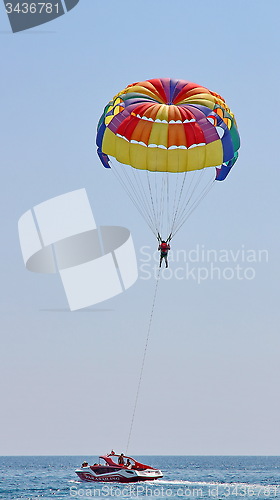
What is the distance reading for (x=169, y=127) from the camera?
3381 cm

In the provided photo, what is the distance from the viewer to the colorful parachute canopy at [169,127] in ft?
111

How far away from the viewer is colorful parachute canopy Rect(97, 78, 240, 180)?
111 feet

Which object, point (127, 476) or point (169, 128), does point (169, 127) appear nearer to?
point (169, 128)

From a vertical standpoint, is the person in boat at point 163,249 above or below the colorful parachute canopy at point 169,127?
below

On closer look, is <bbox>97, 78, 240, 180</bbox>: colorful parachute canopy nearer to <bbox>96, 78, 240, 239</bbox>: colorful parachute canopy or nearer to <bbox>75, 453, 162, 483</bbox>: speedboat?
<bbox>96, 78, 240, 239</bbox>: colorful parachute canopy

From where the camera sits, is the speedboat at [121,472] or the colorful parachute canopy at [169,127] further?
the speedboat at [121,472]

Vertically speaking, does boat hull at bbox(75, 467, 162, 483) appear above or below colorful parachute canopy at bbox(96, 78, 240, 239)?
below

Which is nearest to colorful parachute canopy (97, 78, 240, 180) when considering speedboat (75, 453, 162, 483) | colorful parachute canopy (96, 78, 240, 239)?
colorful parachute canopy (96, 78, 240, 239)

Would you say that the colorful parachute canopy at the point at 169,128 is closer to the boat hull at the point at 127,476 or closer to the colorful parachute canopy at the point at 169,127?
the colorful parachute canopy at the point at 169,127

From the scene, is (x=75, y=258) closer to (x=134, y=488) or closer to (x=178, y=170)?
(x=134, y=488)

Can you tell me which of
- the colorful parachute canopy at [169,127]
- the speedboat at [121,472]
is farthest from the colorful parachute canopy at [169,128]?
the speedboat at [121,472]

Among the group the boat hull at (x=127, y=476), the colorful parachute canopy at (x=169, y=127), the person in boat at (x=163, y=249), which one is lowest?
the boat hull at (x=127, y=476)

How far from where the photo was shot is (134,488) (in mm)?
46719

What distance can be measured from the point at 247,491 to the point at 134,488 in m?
6.47
